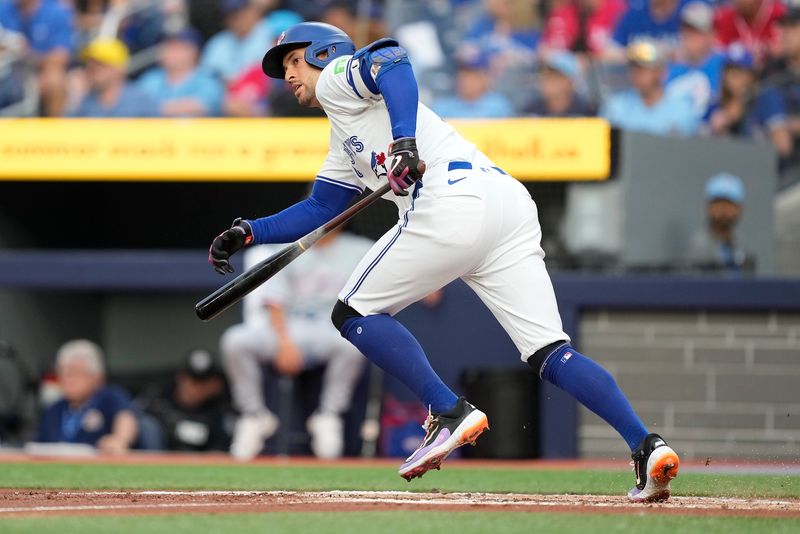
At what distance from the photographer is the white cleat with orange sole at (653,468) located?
4.43m

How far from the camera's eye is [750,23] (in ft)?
37.0

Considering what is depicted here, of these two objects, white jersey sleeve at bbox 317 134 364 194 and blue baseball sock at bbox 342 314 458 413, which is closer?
blue baseball sock at bbox 342 314 458 413

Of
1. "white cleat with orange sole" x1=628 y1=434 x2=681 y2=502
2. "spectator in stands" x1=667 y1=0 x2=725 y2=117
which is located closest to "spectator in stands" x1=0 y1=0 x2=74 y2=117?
"spectator in stands" x1=667 y1=0 x2=725 y2=117

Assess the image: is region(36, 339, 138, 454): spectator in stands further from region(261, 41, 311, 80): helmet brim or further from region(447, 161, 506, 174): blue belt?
region(447, 161, 506, 174): blue belt

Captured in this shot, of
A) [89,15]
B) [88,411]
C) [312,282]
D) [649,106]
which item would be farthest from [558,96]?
[89,15]

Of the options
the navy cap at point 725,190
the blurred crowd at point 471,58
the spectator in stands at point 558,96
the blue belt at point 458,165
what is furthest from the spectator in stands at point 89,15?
the blue belt at point 458,165

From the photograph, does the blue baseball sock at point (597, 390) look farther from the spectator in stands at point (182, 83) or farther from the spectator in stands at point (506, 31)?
the spectator in stands at point (182, 83)

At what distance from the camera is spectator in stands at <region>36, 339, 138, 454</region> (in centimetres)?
898

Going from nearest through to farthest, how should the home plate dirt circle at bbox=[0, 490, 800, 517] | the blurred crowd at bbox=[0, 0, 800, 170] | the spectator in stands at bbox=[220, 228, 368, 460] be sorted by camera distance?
1. the home plate dirt circle at bbox=[0, 490, 800, 517]
2. the spectator in stands at bbox=[220, 228, 368, 460]
3. the blurred crowd at bbox=[0, 0, 800, 170]

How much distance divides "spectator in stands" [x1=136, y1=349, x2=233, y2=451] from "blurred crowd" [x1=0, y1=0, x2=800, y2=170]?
82.5 inches

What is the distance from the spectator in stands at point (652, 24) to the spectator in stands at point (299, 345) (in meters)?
3.52

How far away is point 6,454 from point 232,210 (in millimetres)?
3214

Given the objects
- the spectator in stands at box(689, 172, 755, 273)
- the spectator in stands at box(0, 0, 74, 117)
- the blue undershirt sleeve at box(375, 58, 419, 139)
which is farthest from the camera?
the spectator in stands at box(0, 0, 74, 117)

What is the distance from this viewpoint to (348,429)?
911 cm
